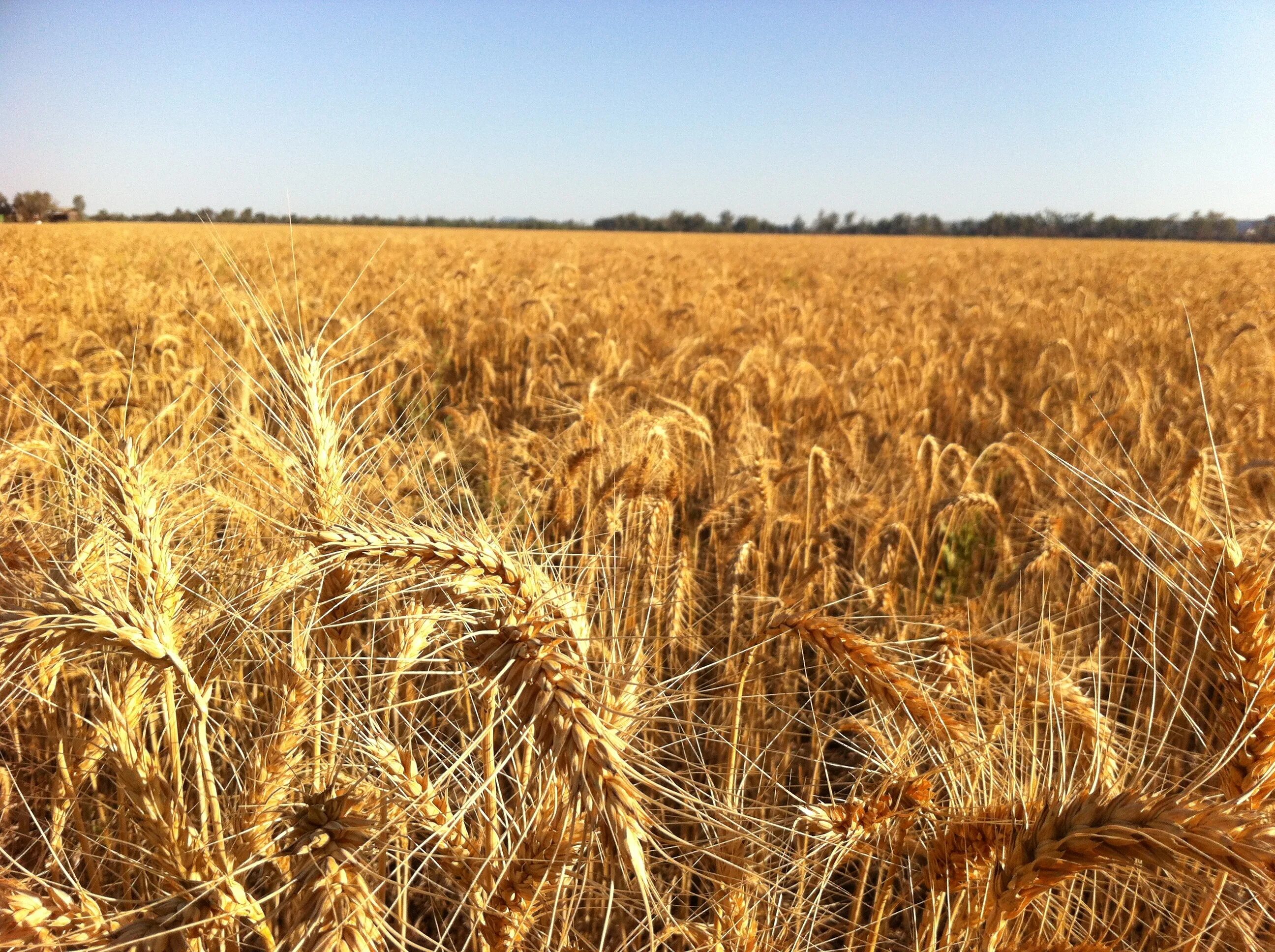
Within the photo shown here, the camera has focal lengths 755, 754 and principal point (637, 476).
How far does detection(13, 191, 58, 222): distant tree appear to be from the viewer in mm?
4801

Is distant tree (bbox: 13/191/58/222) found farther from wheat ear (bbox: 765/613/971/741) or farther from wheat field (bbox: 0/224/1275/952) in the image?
wheat ear (bbox: 765/613/971/741)

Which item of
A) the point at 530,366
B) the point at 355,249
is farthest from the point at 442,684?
the point at 355,249

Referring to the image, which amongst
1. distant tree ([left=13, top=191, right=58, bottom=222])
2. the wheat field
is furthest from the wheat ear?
distant tree ([left=13, top=191, right=58, bottom=222])

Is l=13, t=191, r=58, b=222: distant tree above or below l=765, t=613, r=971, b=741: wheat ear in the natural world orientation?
above

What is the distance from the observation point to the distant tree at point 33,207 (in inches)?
189

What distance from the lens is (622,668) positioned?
4.09ft

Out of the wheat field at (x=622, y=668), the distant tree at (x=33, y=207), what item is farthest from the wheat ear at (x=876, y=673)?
the distant tree at (x=33, y=207)

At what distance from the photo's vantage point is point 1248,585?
102 cm

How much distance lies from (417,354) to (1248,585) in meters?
5.20

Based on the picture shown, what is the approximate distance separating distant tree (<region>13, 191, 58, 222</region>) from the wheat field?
97 centimetres

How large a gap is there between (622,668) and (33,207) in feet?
19.5

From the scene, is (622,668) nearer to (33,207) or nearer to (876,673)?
(876,673)

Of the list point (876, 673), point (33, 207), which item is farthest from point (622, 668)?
point (33, 207)

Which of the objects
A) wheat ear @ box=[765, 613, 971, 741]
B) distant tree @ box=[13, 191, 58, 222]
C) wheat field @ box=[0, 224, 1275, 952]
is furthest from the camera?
distant tree @ box=[13, 191, 58, 222]
